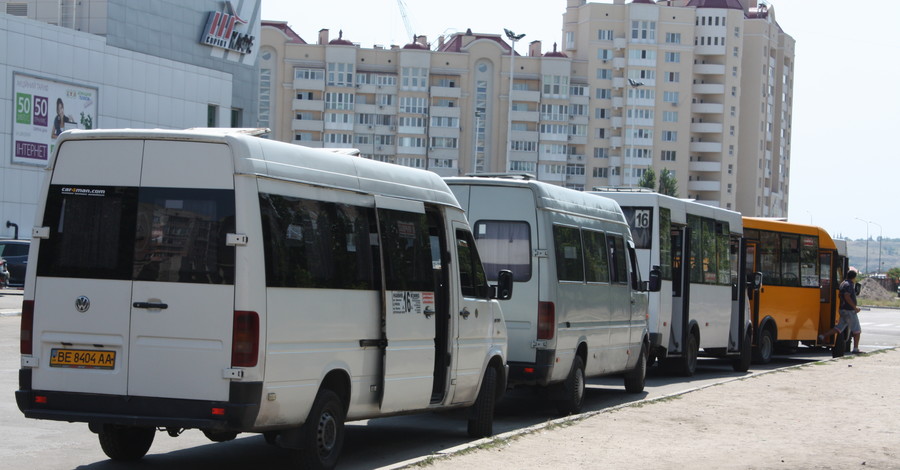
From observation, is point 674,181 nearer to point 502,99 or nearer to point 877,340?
point 502,99

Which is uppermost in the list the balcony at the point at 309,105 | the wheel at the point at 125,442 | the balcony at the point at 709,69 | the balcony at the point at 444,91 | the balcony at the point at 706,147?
the balcony at the point at 709,69

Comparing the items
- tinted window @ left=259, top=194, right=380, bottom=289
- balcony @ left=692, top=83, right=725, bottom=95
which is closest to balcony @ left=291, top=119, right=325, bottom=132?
balcony @ left=692, top=83, right=725, bottom=95

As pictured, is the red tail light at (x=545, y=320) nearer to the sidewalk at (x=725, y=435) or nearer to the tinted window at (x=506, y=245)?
the tinted window at (x=506, y=245)

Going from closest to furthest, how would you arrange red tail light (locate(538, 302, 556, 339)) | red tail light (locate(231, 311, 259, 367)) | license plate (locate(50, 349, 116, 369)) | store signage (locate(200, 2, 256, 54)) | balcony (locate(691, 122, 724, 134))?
1. red tail light (locate(231, 311, 259, 367))
2. license plate (locate(50, 349, 116, 369))
3. red tail light (locate(538, 302, 556, 339))
4. store signage (locate(200, 2, 256, 54))
5. balcony (locate(691, 122, 724, 134))

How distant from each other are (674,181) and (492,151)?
2080cm

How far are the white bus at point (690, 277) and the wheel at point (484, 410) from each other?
790cm

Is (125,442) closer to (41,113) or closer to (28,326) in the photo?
(28,326)

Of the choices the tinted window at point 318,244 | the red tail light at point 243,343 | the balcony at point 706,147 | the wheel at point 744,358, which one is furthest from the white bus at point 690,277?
the balcony at point 706,147

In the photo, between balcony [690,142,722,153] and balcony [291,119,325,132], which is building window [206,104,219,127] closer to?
balcony [291,119,325,132]

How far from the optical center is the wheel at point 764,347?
27047mm

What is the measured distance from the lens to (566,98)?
147625mm

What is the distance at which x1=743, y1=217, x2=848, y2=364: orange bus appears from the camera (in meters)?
27.0

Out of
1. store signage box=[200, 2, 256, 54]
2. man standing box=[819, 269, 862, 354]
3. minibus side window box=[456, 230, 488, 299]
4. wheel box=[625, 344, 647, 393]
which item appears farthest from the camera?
store signage box=[200, 2, 256, 54]

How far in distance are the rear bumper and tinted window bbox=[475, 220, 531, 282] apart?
599 centimetres
